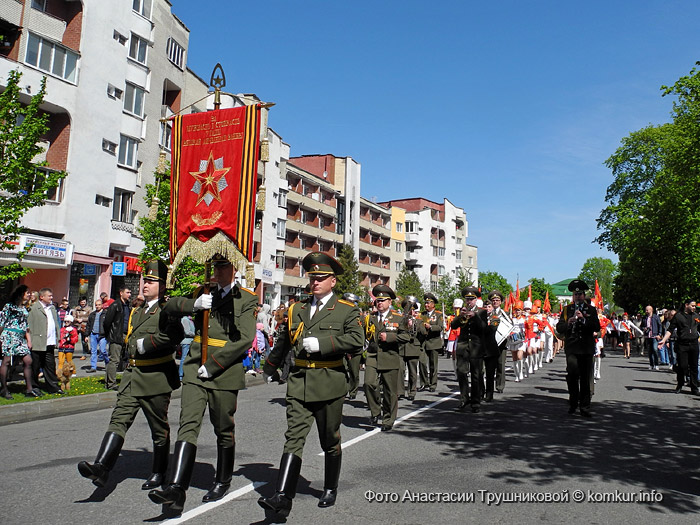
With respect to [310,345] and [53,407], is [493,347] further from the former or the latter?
[53,407]

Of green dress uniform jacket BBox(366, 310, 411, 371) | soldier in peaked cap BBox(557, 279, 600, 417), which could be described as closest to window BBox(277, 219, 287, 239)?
soldier in peaked cap BBox(557, 279, 600, 417)

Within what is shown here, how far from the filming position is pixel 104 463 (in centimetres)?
522

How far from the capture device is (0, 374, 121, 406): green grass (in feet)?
34.8

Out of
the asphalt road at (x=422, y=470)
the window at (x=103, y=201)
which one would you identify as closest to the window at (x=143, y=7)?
the window at (x=103, y=201)

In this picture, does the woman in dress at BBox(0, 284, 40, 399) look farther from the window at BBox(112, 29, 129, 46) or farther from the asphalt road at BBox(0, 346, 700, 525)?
the window at BBox(112, 29, 129, 46)

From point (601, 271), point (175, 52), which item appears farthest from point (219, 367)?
point (601, 271)

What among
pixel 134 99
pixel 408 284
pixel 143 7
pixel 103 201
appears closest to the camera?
pixel 103 201

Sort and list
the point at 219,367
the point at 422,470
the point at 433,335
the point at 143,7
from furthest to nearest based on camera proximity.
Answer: the point at 143,7
the point at 433,335
the point at 422,470
the point at 219,367

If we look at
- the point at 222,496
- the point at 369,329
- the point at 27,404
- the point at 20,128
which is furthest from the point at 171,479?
the point at 20,128

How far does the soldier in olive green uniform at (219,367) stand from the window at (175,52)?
36.1 meters

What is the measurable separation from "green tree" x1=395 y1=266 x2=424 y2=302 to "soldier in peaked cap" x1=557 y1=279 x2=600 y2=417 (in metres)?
65.9

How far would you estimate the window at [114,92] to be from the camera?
31.5 metres

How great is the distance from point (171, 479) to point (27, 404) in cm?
647

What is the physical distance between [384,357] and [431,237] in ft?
276
